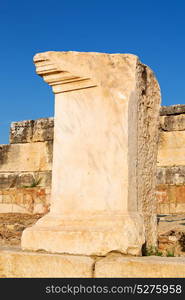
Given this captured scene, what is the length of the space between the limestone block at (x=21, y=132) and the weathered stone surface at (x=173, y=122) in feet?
12.3

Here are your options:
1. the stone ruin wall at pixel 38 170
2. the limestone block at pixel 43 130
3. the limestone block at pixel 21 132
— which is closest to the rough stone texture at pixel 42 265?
the stone ruin wall at pixel 38 170

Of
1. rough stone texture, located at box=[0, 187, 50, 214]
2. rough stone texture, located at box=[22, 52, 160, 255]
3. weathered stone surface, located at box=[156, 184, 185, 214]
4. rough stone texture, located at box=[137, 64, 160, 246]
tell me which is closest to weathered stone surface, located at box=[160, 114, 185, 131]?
weathered stone surface, located at box=[156, 184, 185, 214]

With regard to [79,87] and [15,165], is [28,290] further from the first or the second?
[15,165]

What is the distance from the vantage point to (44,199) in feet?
32.6

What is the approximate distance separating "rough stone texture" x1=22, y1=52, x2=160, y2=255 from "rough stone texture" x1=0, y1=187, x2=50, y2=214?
654cm

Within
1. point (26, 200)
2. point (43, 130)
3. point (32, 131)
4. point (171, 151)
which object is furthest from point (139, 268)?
point (32, 131)

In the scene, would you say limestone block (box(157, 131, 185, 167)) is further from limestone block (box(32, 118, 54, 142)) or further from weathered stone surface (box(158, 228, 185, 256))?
weathered stone surface (box(158, 228, 185, 256))

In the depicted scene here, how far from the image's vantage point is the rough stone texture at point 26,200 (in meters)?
9.94

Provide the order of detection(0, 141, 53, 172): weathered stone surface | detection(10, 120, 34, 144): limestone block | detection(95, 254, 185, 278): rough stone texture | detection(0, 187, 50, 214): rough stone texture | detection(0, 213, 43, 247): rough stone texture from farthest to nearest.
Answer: detection(10, 120, 34, 144): limestone block < detection(0, 141, 53, 172): weathered stone surface < detection(0, 187, 50, 214): rough stone texture < detection(0, 213, 43, 247): rough stone texture < detection(95, 254, 185, 278): rough stone texture

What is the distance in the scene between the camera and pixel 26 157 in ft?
37.9

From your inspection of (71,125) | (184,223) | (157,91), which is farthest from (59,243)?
(184,223)

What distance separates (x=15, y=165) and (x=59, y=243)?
8733mm

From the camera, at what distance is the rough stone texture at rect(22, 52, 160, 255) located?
307 cm

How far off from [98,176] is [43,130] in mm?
8173
